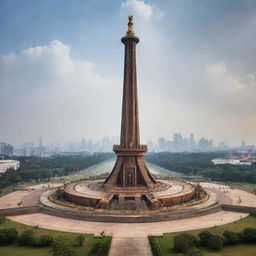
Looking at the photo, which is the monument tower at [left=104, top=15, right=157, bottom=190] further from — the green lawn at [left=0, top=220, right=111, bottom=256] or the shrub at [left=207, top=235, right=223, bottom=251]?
the shrub at [left=207, top=235, right=223, bottom=251]

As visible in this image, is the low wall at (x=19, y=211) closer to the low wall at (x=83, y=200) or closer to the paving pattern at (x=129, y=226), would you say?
the paving pattern at (x=129, y=226)

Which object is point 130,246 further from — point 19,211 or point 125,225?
point 19,211

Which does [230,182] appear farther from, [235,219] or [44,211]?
[44,211]

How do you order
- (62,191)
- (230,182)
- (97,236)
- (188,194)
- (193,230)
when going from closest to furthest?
(97,236), (193,230), (188,194), (62,191), (230,182)

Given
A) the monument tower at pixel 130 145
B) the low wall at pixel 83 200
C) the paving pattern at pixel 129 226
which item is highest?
the monument tower at pixel 130 145

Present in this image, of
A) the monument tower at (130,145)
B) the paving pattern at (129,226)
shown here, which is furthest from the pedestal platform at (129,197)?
the paving pattern at (129,226)

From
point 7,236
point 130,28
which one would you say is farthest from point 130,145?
point 7,236

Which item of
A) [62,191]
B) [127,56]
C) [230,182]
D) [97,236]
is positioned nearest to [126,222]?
[97,236]
